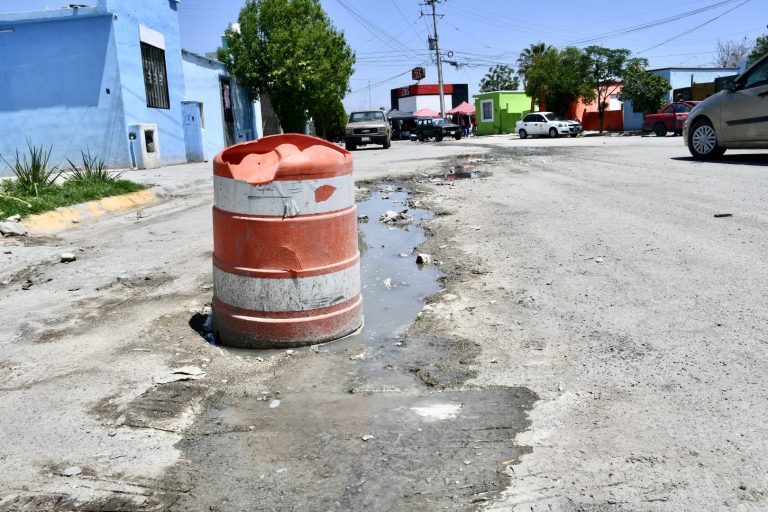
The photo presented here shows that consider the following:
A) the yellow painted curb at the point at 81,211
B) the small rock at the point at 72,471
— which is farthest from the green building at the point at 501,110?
the small rock at the point at 72,471

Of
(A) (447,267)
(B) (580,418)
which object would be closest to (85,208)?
(A) (447,267)

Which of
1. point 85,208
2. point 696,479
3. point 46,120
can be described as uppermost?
point 46,120

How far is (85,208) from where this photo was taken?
9898 mm

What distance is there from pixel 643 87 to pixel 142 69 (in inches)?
1216

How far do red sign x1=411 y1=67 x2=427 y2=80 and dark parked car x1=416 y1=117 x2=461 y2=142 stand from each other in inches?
1423

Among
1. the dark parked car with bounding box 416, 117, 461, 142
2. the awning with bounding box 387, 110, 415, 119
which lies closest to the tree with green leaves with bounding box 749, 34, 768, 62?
the dark parked car with bounding box 416, 117, 461, 142

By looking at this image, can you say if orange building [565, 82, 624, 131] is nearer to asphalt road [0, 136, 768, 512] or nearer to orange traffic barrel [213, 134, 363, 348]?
asphalt road [0, 136, 768, 512]

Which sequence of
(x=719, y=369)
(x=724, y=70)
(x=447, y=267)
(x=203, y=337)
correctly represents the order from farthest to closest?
(x=724, y=70) < (x=447, y=267) < (x=203, y=337) < (x=719, y=369)

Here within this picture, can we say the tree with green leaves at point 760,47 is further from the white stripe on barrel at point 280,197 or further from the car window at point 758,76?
the white stripe on barrel at point 280,197

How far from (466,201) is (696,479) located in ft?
25.9

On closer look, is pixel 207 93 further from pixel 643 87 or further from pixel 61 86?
pixel 643 87

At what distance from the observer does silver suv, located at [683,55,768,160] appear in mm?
11564

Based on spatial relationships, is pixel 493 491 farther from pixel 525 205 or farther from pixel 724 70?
pixel 724 70

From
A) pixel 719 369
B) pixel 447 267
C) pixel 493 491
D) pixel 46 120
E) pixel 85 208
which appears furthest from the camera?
pixel 46 120
